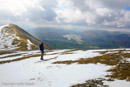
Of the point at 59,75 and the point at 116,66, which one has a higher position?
the point at 116,66

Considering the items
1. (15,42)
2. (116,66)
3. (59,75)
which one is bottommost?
(59,75)

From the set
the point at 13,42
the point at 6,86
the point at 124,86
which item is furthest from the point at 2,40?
the point at 124,86

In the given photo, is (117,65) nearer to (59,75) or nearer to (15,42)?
(59,75)

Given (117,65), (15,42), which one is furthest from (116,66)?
(15,42)

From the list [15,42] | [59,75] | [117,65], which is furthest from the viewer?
[15,42]

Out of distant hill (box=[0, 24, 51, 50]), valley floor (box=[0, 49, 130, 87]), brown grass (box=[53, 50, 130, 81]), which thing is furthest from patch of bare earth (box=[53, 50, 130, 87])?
distant hill (box=[0, 24, 51, 50])

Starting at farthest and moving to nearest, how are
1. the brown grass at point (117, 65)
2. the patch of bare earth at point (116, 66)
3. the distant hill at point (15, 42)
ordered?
the distant hill at point (15, 42)
the brown grass at point (117, 65)
the patch of bare earth at point (116, 66)

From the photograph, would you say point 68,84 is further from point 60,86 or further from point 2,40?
point 2,40

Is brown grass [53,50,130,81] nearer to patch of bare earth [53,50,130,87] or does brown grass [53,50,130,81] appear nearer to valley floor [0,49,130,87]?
patch of bare earth [53,50,130,87]

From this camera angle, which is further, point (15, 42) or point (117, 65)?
point (15, 42)

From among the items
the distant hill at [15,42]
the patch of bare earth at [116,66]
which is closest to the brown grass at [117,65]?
the patch of bare earth at [116,66]

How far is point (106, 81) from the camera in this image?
1180 cm

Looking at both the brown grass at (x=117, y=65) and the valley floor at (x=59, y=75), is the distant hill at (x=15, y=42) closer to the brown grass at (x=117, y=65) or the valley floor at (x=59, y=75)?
the valley floor at (x=59, y=75)

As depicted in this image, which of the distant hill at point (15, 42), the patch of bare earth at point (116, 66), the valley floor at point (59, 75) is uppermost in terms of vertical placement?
the distant hill at point (15, 42)
